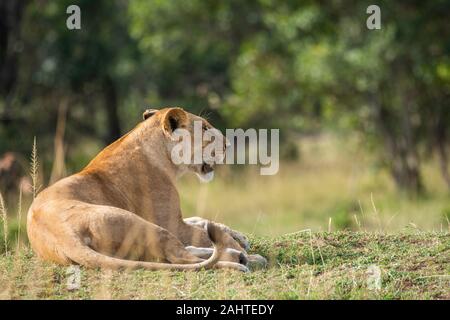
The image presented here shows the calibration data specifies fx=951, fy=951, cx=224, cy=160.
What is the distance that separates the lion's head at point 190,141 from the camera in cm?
707

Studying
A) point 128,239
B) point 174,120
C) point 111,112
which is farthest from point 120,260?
point 111,112

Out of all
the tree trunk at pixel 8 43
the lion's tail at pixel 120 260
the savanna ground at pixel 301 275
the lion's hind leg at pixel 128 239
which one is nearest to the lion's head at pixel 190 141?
the savanna ground at pixel 301 275

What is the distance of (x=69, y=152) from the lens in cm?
2028

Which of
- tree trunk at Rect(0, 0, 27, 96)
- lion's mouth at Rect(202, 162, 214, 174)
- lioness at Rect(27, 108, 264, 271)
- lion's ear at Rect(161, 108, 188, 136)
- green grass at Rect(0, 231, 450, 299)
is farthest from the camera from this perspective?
tree trunk at Rect(0, 0, 27, 96)

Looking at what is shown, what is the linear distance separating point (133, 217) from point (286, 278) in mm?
1053

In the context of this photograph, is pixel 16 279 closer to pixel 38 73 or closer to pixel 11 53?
pixel 11 53

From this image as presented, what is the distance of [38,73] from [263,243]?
14.3 m

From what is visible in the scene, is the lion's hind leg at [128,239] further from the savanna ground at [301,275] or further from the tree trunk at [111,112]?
the tree trunk at [111,112]

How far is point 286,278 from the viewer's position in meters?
5.85

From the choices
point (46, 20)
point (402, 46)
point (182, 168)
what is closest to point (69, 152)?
point (46, 20)

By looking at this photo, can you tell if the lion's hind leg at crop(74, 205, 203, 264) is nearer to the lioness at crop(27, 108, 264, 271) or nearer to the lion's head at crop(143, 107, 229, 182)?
the lioness at crop(27, 108, 264, 271)

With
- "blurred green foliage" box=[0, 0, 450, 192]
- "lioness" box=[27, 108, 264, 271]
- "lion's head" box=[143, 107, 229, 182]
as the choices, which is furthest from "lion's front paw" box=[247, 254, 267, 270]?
"blurred green foliage" box=[0, 0, 450, 192]

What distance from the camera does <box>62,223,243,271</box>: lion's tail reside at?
5.84 meters

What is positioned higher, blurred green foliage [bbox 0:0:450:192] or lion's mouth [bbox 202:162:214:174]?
blurred green foliage [bbox 0:0:450:192]
